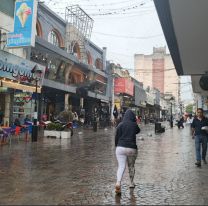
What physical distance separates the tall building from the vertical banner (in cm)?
8492

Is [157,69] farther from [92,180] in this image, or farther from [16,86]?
[92,180]

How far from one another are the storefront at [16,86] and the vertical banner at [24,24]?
1055mm

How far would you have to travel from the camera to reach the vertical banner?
75.5 feet

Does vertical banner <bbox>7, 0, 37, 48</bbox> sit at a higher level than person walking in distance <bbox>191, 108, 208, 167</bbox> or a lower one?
higher

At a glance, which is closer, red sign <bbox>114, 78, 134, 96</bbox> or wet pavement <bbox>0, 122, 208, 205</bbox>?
wet pavement <bbox>0, 122, 208, 205</bbox>


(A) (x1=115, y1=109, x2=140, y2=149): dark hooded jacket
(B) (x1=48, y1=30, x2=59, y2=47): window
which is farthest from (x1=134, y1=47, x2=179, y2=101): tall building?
(A) (x1=115, y1=109, x2=140, y2=149): dark hooded jacket

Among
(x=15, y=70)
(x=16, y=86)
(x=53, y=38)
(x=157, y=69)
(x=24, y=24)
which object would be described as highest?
(x=157, y=69)

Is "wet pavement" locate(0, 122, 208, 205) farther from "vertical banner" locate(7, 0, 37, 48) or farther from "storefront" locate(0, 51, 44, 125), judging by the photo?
"vertical banner" locate(7, 0, 37, 48)

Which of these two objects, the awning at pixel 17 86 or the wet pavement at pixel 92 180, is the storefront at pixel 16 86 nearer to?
the awning at pixel 17 86

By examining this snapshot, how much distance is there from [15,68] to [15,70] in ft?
0.42

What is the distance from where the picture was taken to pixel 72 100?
41.2 metres

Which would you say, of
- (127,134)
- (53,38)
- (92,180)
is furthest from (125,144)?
(53,38)

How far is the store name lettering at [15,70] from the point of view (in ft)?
75.4

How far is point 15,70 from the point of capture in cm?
2428
